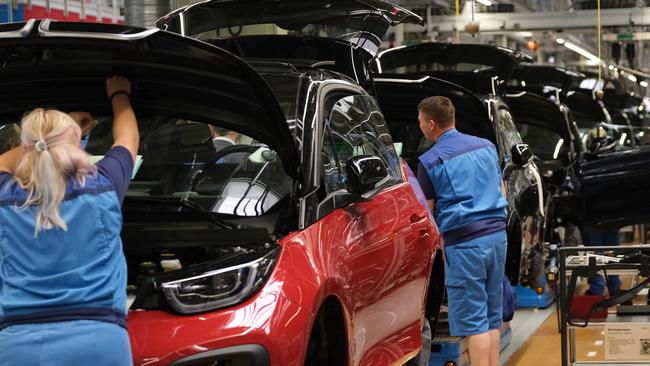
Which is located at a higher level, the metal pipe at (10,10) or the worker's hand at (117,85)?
the metal pipe at (10,10)

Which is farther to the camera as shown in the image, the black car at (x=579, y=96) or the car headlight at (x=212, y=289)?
the black car at (x=579, y=96)

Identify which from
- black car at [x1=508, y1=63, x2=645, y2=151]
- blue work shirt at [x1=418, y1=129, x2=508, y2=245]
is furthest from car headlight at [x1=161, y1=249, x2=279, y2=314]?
black car at [x1=508, y1=63, x2=645, y2=151]

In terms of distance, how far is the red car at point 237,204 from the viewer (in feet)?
13.4

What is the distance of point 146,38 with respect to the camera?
13.3ft

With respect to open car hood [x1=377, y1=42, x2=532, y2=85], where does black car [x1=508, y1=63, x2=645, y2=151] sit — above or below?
below

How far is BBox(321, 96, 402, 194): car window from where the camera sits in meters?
5.23

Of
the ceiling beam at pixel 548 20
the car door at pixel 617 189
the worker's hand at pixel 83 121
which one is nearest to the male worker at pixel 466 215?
the worker's hand at pixel 83 121

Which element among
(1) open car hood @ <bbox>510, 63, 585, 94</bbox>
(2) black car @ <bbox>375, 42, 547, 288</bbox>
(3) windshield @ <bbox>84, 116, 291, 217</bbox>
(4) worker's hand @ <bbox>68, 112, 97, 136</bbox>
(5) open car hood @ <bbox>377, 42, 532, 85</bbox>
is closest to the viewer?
(4) worker's hand @ <bbox>68, 112, 97, 136</bbox>

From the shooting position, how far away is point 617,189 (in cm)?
1111

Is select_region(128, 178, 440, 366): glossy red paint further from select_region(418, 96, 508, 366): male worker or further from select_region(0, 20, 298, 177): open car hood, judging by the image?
select_region(418, 96, 508, 366): male worker

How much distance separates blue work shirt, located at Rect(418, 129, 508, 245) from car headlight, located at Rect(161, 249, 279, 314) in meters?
2.96

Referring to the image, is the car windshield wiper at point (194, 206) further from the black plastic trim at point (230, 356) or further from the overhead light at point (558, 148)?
the overhead light at point (558, 148)

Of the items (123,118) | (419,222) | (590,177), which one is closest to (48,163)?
(123,118)

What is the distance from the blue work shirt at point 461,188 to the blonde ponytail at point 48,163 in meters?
3.73
